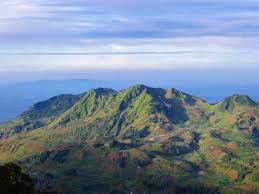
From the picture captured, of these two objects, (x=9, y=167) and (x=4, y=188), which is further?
(x=9, y=167)

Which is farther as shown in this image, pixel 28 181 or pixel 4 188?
pixel 28 181
